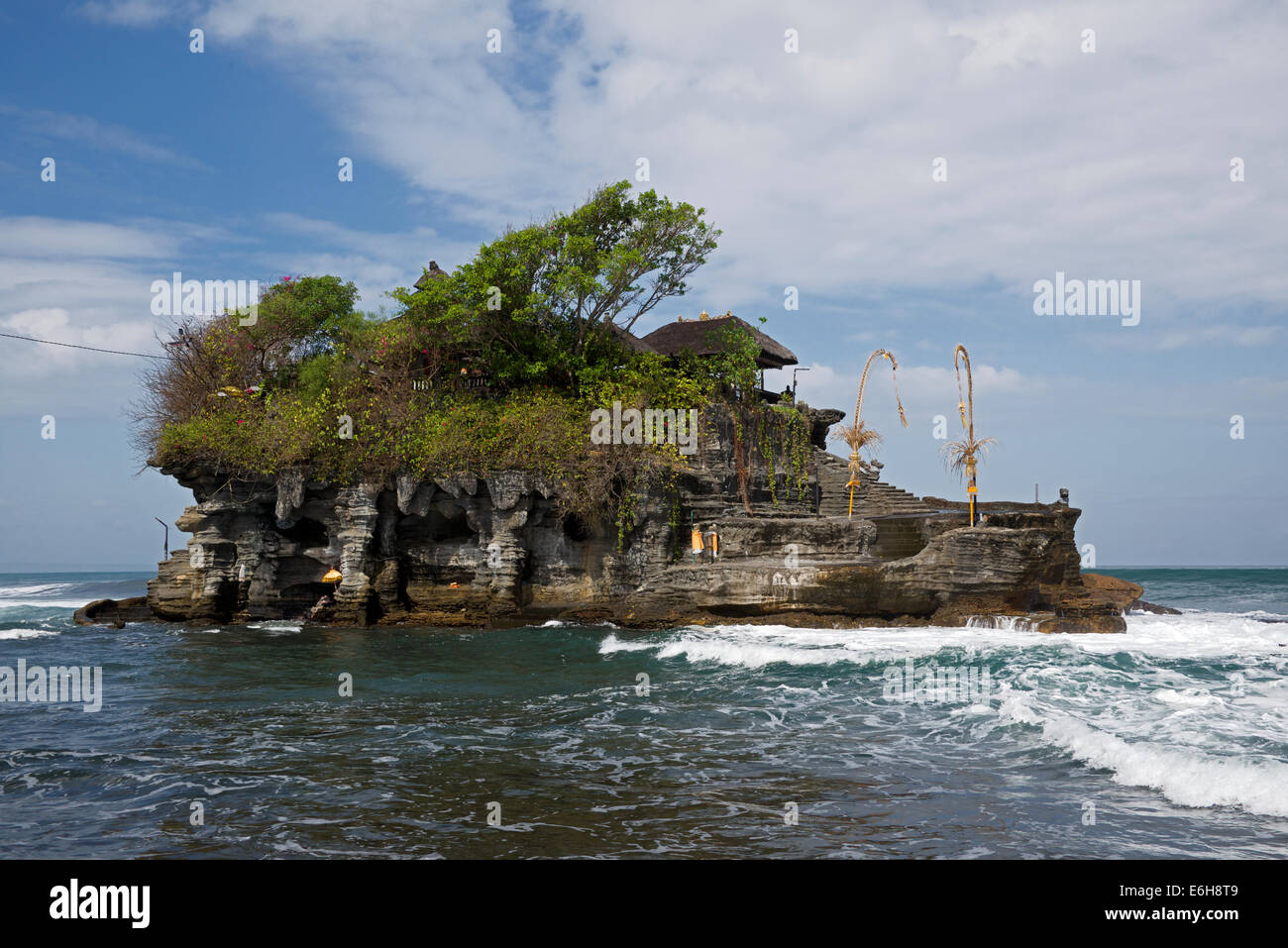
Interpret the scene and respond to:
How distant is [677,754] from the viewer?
30.2 ft

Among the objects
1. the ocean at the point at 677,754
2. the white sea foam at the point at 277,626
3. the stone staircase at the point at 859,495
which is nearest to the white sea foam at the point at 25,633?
the white sea foam at the point at 277,626

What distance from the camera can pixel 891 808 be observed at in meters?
7.13

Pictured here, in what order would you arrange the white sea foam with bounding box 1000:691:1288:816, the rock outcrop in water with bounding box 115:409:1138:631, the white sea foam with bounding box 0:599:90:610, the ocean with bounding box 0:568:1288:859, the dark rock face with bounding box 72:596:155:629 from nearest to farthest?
the ocean with bounding box 0:568:1288:859 → the white sea foam with bounding box 1000:691:1288:816 → the rock outcrop in water with bounding box 115:409:1138:631 → the dark rock face with bounding box 72:596:155:629 → the white sea foam with bounding box 0:599:90:610

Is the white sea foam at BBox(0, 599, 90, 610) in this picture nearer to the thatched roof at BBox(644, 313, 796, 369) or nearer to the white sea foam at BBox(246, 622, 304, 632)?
the white sea foam at BBox(246, 622, 304, 632)

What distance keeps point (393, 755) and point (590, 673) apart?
6.29 m

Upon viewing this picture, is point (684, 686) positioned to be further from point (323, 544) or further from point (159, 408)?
point (159, 408)

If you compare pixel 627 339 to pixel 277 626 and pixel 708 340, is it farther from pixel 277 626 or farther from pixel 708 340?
pixel 277 626

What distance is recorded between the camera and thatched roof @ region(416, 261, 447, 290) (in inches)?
1035

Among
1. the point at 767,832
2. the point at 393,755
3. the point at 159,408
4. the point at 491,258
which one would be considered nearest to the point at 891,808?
the point at 767,832

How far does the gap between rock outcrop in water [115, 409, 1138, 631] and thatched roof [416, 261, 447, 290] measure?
6547 mm

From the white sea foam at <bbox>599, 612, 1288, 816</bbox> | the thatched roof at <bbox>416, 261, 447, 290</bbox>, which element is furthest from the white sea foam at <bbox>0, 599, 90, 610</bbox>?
the white sea foam at <bbox>599, 612, 1288, 816</bbox>

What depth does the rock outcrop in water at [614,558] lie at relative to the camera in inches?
795

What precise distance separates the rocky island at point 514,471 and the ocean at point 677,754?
478 cm

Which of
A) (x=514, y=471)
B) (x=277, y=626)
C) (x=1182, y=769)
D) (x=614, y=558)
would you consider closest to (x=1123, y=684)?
(x=1182, y=769)
